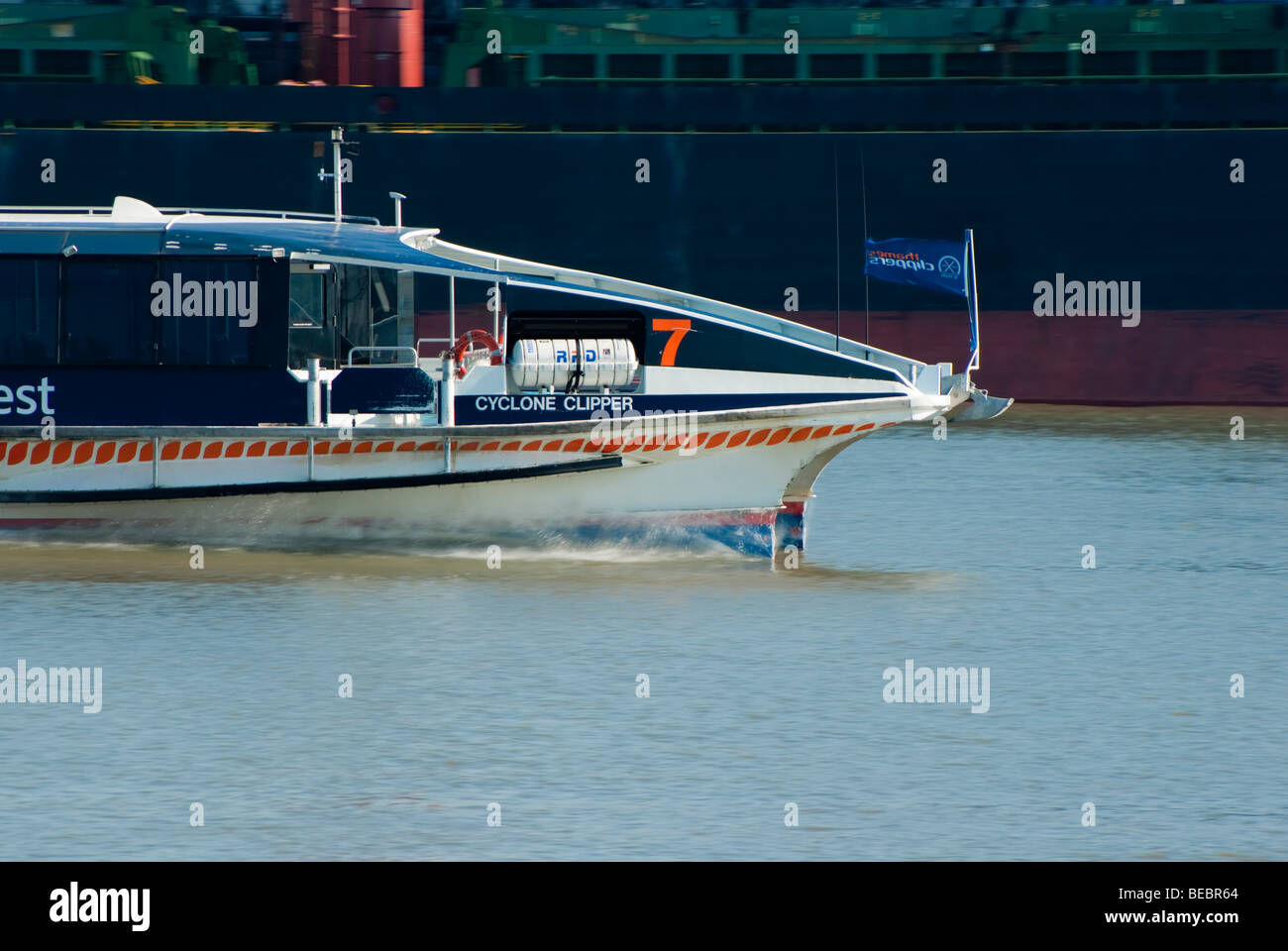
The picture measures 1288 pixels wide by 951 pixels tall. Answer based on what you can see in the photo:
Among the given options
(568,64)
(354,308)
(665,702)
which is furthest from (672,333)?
(568,64)

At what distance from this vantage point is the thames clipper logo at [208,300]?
16469 mm

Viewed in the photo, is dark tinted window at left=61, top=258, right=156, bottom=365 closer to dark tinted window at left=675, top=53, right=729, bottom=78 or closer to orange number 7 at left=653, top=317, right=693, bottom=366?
orange number 7 at left=653, top=317, right=693, bottom=366

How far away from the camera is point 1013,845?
9906 mm

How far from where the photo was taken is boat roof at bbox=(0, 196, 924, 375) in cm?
1639

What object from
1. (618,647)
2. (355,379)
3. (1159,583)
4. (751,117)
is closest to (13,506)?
(355,379)

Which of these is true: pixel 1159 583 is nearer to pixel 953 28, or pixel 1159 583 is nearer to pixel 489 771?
pixel 489 771

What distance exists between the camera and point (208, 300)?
16.5 m

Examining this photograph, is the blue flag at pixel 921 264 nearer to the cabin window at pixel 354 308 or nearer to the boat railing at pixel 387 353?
the boat railing at pixel 387 353

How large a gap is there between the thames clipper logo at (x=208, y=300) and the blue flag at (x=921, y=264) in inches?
215

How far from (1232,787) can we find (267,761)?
5415mm

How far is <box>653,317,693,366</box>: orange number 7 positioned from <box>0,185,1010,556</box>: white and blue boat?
19 millimetres

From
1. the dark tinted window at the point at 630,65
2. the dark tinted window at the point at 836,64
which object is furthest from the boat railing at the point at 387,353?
the dark tinted window at the point at 836,64

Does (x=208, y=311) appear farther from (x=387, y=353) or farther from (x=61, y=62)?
(x=61, y=62)

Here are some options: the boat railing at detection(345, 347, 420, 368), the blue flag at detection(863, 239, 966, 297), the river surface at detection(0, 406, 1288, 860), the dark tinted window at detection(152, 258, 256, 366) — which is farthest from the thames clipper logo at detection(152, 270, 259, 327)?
the blue flag at detection(863, 239, 966, 297)
